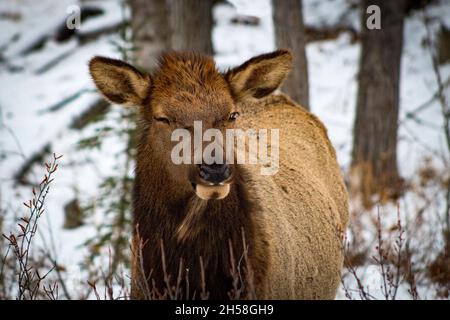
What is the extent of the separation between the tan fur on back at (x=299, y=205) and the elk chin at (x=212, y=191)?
67cm

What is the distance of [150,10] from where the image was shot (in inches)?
441

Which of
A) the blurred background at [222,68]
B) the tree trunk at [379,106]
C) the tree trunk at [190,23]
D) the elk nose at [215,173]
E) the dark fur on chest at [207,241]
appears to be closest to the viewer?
the elk nose at [215,173]

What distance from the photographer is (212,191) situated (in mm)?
3816

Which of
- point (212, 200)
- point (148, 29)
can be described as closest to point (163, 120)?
point (212, 200)

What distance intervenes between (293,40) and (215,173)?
4.65 metres

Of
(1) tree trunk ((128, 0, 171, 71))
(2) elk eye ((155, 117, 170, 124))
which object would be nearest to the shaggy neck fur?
(2) elk eye ((155, 117, 170, 124))

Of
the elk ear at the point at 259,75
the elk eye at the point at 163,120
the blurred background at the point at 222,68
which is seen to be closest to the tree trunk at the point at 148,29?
the blurred background at the point at 222,68

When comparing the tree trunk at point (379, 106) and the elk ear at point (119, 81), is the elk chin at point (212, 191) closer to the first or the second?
the elk ear at point (119, 81)

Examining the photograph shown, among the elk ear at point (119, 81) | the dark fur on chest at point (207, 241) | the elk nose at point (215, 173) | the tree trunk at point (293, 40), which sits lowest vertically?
the dark fur on chest at point (207, 241)

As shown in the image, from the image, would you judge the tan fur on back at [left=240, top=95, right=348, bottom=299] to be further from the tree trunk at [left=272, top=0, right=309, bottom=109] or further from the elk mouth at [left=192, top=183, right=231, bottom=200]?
the tree trunk at [left=272, top=0, right=309, bottom=109]

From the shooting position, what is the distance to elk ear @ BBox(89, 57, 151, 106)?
14.7 feet

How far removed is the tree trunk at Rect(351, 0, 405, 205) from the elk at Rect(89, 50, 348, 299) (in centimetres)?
538

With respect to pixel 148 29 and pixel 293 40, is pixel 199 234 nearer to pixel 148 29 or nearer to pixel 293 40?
pixel 293 40

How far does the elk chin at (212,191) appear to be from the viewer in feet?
12.5
